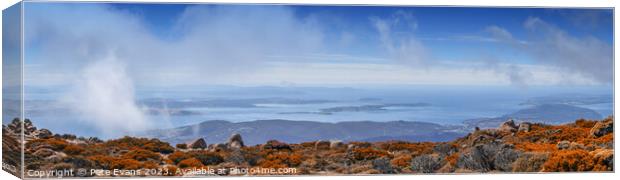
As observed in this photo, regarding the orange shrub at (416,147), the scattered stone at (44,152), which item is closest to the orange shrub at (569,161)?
the orange shrub at (416,147)

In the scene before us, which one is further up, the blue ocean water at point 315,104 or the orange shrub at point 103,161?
the blue ocean water at point 315,104

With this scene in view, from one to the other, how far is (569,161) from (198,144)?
5916 mm

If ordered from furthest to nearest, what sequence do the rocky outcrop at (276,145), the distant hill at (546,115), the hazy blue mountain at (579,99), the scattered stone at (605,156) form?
the hazy blue mountain at (579,99), the scattered stone at (605,156), the distant hill at (546,115), the rocky outcrop at (276,145)

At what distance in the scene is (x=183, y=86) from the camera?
2205 cm

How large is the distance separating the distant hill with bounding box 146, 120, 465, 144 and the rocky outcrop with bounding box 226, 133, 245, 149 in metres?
0.08

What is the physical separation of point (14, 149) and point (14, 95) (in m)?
0.85

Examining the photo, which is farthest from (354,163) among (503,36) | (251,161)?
(503,36)

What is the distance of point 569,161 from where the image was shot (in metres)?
23.4

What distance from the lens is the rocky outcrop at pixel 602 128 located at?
23.7 metres

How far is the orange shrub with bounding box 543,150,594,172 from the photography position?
23.4m

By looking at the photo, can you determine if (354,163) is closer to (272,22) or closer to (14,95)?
(272,22)

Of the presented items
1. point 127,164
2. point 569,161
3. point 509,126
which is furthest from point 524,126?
point 127,164

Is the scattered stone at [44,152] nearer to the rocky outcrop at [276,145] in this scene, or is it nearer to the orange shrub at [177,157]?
the orange shrub at [177,157]

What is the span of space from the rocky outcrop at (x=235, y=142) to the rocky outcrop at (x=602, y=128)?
5709 millimetres
